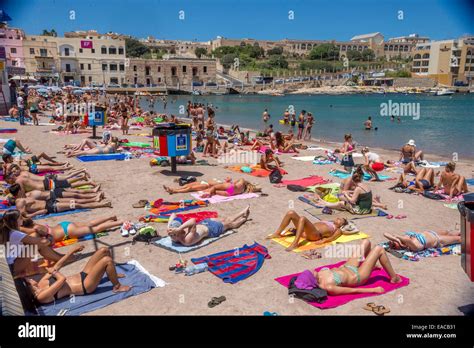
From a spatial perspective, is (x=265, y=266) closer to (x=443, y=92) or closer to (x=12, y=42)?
(x=12, y=42)

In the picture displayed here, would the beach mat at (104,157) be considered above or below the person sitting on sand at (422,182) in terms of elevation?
above

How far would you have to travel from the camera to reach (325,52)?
124250 millimetres

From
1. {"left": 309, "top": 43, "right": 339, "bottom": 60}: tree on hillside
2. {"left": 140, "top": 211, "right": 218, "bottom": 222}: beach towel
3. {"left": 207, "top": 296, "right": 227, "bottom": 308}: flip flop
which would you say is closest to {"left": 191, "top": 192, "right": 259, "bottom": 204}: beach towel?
{"left": 140, "top": 211, "right": 218, "bottom": 222}: beach towel

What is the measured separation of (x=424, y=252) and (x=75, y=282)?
15.4ft

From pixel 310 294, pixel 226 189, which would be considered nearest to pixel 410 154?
pixel 226 189

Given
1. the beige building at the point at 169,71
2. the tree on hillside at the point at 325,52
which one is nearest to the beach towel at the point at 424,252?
the beige building at the point at 169,71

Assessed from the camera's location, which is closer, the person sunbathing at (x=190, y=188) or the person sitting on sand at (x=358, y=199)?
the person sitting on sand at (x=358, y=199)

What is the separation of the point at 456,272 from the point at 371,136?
20.3m

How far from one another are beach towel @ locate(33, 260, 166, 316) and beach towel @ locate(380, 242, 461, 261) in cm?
333

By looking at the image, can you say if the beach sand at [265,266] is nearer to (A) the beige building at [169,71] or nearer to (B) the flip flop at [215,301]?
(B) the flip flop at [215,301]

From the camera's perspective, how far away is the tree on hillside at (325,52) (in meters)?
123

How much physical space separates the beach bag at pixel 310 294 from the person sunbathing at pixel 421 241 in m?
2.00

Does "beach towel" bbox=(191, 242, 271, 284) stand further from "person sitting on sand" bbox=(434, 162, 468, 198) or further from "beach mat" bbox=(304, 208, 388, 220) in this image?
"person sitting on sand" bbox=(434, 162, 468, 198)

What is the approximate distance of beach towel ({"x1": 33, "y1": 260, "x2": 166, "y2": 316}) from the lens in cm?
416
